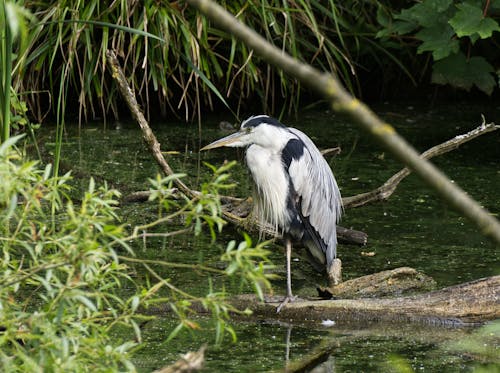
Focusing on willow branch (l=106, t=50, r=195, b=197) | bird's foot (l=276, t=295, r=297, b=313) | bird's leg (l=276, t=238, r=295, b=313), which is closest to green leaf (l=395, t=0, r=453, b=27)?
bird's leg (l=276, t=238, r=295, b=313)

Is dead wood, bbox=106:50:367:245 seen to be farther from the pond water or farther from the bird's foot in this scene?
the bird's foot

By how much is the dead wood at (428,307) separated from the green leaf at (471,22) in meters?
3.22

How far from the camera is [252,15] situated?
662cm

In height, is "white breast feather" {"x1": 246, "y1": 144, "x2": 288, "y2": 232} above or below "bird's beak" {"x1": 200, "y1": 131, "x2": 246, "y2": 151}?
below

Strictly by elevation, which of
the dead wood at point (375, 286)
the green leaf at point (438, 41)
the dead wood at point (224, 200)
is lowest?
the dead wood at point (375, 286)

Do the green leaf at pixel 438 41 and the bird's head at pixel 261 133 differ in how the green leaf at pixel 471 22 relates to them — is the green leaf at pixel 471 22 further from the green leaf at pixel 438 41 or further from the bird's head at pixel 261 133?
the bird's head at pixel 261 133

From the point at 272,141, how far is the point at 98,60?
2.46 meters

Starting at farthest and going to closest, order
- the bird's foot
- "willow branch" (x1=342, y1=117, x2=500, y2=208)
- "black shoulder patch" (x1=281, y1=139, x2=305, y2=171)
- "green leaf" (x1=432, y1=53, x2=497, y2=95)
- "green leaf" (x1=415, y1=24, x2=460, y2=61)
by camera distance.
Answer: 1. "green leaf" (x1=432, y1=53, x2=497, y2=95)
2. "green leaf" (x1=415, y1=24, x2=460, y2=61)
3. "black shoulder patch" (x1=281, y1=139, x2=305, y2=171)
4. "willow branch" (x1=342, y1=117, x2=500, y2=208)
5. the bird's foot

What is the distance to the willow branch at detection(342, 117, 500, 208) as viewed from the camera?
12.5 ft

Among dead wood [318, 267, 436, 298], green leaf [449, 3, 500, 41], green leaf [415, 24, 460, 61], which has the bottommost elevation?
dead wood [318, 267, 436, 298]

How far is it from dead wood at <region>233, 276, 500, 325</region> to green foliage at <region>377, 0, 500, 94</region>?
319 centimetres

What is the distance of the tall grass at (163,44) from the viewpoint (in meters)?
6.11

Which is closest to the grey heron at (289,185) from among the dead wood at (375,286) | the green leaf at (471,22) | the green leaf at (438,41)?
the dead wood at (375,286)

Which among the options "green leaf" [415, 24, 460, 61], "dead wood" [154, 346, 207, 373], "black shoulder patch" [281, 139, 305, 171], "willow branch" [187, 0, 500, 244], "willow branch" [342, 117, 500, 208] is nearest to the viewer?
"willow branch" [187, 0, 500, 244]
